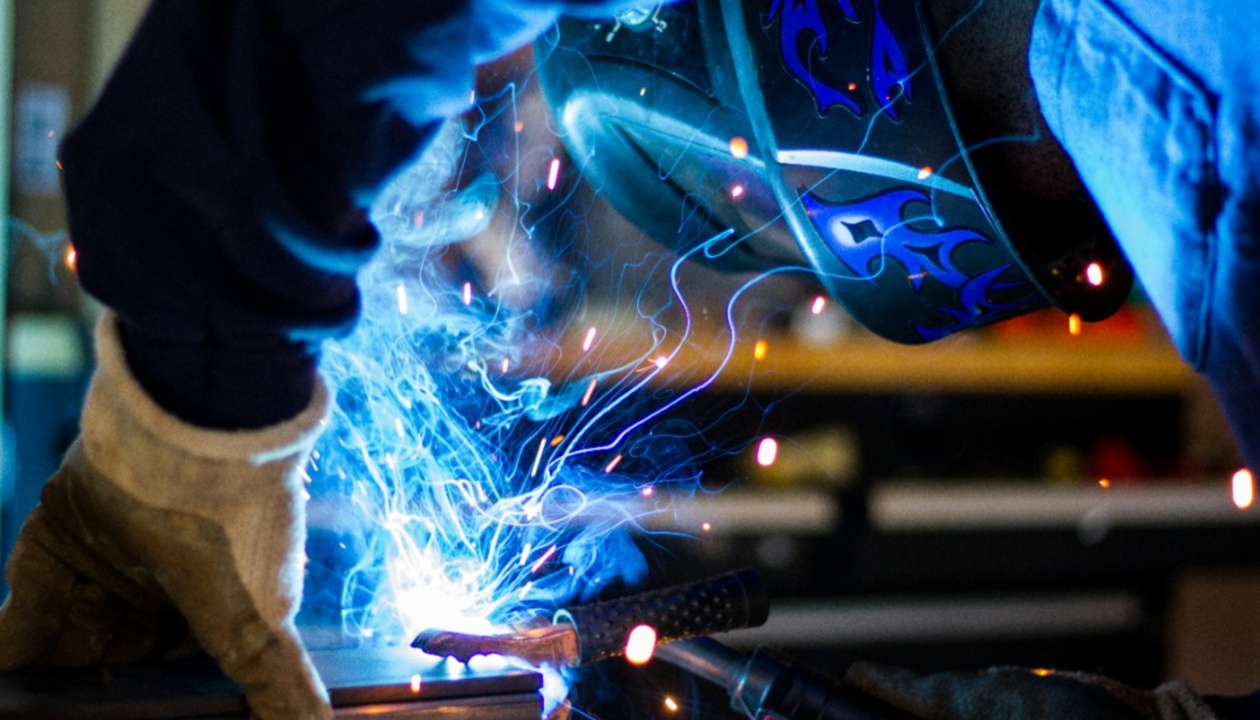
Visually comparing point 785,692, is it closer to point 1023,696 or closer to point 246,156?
point 1023,696

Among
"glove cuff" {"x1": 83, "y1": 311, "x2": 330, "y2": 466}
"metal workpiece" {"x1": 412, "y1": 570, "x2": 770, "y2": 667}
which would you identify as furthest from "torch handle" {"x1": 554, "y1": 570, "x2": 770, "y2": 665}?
"glove cuff" {"x1": 83, "y1": 311, "x2": 330, "y2": 466}

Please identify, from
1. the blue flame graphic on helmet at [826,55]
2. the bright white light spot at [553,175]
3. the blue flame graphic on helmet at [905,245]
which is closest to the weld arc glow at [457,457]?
the bright white light spot at [553,175]

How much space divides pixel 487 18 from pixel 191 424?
0.92ft

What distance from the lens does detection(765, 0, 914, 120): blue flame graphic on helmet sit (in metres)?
0.82

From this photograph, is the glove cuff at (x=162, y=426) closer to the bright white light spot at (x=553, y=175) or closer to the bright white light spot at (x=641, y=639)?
the bright white light spot at (x=641, y=639)

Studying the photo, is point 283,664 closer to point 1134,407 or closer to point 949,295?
point 949,295

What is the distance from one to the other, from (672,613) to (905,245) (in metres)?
0.34

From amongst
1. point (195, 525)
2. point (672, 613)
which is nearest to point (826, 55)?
point (672, 613)

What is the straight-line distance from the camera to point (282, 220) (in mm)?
609

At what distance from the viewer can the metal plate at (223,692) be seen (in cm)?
70

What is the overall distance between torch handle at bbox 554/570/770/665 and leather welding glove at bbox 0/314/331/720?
0.65ft

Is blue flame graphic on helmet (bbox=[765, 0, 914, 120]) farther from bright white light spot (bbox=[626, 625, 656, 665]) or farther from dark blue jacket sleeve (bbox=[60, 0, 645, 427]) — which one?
bright white light spot (bbox=[626, 625, 656, 665])

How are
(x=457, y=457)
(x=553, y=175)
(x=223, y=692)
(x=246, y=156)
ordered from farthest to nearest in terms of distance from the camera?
(x=553, y=175) < (x=457, y=457) < (x=223, y=692) < (x=246, y=156)

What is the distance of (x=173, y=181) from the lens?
1.98 ft
